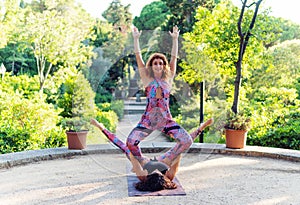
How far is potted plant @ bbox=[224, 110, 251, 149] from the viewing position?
6.37 metres

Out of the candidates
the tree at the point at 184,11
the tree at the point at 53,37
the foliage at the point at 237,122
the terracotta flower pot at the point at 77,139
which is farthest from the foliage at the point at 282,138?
the tree at the point at 53,37

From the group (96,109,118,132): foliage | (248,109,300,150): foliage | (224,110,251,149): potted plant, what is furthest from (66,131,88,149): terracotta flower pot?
(248,109,300,150): foliage

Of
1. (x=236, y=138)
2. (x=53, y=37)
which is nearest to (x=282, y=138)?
(x=236, y=138)

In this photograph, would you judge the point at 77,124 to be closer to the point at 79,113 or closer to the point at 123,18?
the point at 79,113

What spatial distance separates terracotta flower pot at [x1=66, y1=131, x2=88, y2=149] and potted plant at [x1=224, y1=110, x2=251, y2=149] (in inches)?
102

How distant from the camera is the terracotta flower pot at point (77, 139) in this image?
20.1 ft

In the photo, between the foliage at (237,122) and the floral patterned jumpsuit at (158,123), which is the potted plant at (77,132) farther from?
the foliage at (237,122)

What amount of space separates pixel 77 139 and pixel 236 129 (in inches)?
114

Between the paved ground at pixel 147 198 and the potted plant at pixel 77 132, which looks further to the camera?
the potted plant at pixel 77 132

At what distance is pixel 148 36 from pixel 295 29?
2208cm

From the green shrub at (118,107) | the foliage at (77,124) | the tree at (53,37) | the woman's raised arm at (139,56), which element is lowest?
the foliage at (77,124)

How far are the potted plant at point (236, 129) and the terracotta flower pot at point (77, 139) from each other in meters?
2.60

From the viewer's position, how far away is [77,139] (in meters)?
6.22

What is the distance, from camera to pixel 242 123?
A: 6.34m
